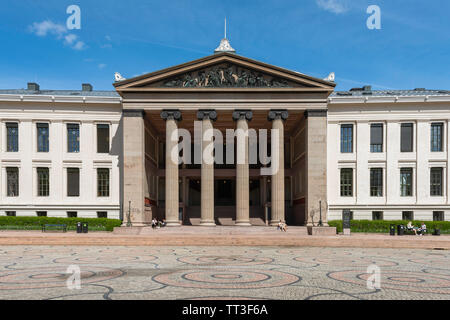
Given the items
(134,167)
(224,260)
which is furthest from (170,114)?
(224,260)

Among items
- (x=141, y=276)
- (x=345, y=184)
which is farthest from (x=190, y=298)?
(x=345, y=184)

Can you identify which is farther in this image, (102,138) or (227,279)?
(102,138)

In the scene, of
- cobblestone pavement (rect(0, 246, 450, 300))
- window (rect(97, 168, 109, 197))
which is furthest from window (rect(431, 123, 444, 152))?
window (rect(97, 168, 109, 197))

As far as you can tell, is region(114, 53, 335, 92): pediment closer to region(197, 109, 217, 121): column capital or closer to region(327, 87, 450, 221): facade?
region(197, 109, 217, 121): column capital

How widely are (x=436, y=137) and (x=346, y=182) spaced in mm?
13016

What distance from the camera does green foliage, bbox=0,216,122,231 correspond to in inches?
1937

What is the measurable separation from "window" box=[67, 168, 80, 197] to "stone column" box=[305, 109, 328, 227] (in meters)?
30.0

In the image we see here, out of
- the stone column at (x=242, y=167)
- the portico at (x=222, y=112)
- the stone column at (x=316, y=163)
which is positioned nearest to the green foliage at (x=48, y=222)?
the portico at (x=222, y=112)

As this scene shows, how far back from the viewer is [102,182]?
58.5 m

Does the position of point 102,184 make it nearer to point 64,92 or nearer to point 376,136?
point 64,92

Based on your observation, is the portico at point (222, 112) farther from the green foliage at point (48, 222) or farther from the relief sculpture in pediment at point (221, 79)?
the green foliage at point (48, 222)

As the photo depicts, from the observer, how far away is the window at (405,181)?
57688 mm

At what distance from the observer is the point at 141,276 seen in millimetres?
16922

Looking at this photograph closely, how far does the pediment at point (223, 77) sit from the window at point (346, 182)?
44.8ft
